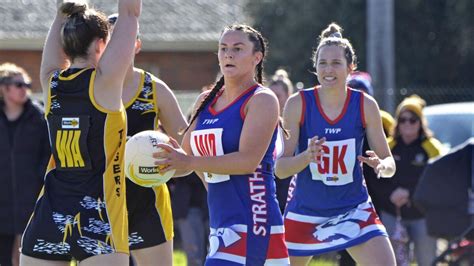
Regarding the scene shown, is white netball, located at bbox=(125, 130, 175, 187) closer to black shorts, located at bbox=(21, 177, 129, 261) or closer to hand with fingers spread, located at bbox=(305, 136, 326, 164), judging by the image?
black shorts, located at bbox=(21, 177, 129, 261)

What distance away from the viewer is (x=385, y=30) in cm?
1664

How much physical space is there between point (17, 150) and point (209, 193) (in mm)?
4420

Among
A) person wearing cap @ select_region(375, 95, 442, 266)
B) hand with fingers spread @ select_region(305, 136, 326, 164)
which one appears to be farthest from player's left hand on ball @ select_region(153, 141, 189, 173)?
person wearing cap @ select_region(375, 95, 442, 266)

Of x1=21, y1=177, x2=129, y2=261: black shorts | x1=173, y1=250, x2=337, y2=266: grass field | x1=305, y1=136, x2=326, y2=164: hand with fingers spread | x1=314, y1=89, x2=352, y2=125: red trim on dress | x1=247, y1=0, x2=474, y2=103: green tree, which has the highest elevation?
x1=247, y1=0, x2=474, y2=103: green tree

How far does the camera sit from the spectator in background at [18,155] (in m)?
10.0

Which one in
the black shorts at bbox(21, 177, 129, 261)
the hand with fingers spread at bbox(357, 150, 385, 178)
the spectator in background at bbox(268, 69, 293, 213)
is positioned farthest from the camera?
the spectator in background at bbox(268, 69, 293, 213)

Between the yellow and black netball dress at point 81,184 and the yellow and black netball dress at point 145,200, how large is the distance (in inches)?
37.6

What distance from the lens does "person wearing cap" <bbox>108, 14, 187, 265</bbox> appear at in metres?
6.69

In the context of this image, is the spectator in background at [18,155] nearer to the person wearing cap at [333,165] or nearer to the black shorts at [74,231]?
the person wearing cap at [333,165]

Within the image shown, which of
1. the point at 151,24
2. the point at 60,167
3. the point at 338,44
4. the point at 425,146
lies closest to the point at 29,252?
the point at 60,167

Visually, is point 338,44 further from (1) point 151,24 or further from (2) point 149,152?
(1) point 151,24

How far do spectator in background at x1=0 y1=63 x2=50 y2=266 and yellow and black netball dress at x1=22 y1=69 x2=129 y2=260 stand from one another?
4417 mm

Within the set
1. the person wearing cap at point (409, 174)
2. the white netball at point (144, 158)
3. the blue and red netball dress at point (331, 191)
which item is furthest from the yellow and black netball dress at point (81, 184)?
the person wearing cap at point (409, 174)

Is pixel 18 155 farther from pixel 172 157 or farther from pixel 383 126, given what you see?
pixel 172 157
